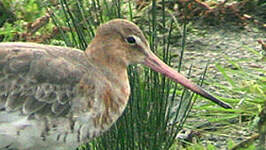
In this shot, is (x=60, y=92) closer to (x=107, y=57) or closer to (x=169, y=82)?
(x=107, y=57)

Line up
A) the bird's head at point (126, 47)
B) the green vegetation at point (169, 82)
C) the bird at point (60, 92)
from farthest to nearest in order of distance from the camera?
the green vegetation at point (169, 82) → the bird's head at point (126, 47) → the bird at point (60, 92)

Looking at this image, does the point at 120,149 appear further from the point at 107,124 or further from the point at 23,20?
the point at 23,20

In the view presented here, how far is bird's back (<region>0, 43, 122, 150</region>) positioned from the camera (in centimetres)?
374

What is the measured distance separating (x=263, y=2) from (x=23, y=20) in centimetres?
202

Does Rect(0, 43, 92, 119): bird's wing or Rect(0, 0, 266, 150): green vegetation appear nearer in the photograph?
Rect(0, 43, 92, 119): bird's wing

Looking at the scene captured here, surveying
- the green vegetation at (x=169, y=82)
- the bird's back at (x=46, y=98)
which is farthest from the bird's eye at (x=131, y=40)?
the bird's back at (x=46, y=98)

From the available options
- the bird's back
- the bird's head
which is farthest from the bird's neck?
the bird's back

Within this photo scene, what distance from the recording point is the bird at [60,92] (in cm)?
373

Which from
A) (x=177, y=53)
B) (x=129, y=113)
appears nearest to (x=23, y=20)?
(x=177, y=53)

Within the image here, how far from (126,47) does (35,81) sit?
1.75ft

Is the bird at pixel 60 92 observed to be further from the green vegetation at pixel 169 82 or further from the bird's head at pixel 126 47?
the green vegetation at pixel 169 82

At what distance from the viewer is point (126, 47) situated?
3.99 m

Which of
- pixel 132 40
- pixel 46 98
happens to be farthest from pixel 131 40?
pixel 46 98

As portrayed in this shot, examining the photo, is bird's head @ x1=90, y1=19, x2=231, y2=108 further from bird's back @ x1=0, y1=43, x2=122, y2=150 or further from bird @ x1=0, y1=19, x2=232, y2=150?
bird's back @ x1=0, y1=43, x2=122, y2=150
